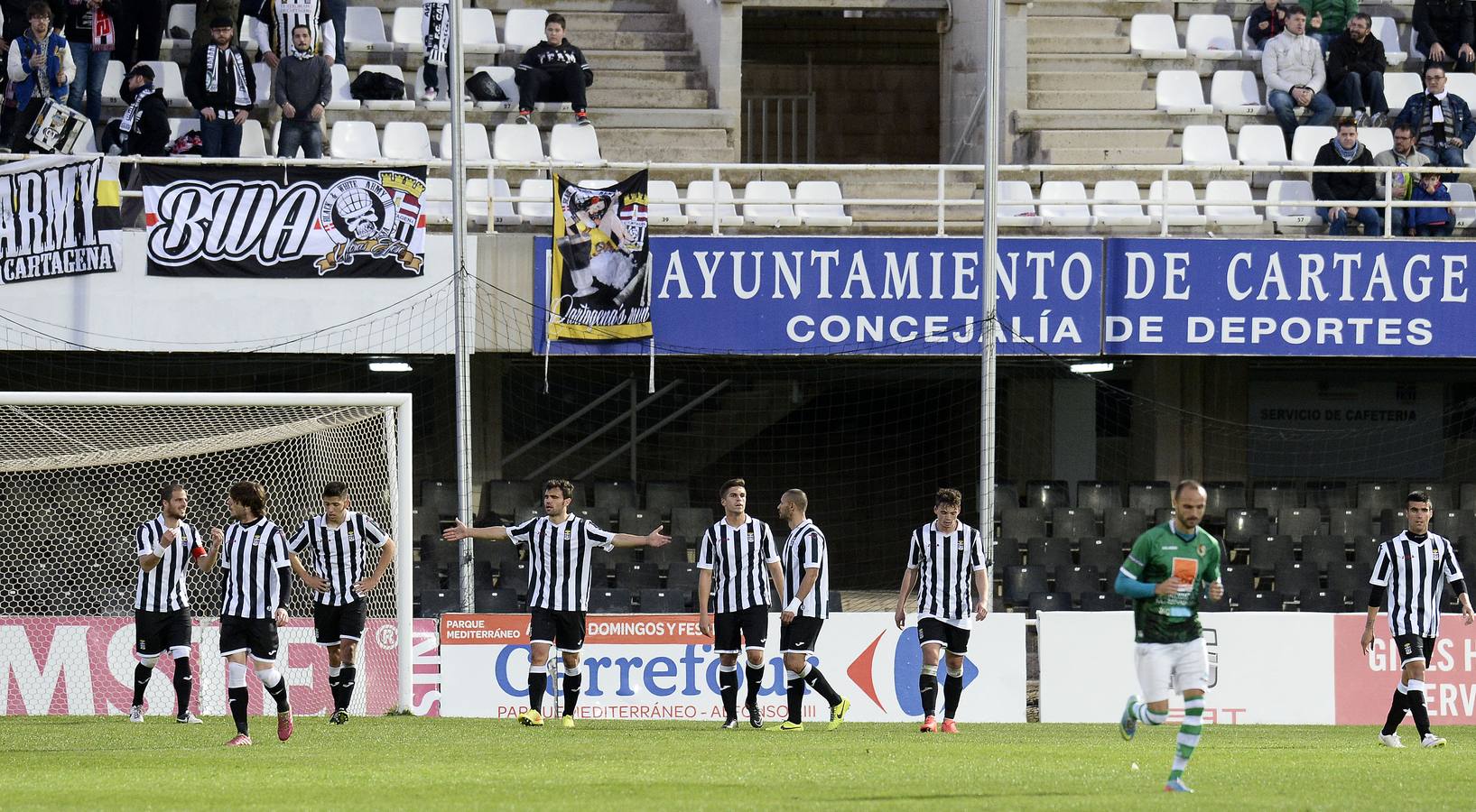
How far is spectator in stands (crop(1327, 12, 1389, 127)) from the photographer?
67.8ft

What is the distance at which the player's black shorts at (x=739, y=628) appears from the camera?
12508 millimetres

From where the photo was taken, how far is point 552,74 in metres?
20.3

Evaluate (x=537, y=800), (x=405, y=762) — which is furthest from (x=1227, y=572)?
(x=537, y=800)

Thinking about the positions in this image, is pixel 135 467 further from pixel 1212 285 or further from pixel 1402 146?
pixel 1402 146

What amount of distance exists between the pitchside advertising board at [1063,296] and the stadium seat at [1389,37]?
16.4 ft

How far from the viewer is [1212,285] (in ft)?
58.9

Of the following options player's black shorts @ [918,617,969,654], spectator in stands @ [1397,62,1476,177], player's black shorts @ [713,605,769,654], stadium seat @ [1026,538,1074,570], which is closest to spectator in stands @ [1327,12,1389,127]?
spectator in stands @ [1397,62,1476,177]

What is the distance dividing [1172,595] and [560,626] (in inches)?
205

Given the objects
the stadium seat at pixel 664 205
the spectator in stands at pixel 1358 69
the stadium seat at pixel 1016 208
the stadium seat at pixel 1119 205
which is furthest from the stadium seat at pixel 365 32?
the spectator in stands at pixel 1358 69

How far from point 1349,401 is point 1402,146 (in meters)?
3.74

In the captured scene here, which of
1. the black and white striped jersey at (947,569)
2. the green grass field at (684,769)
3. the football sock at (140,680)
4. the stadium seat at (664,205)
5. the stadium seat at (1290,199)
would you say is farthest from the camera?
the stadium seat at (1290,199)

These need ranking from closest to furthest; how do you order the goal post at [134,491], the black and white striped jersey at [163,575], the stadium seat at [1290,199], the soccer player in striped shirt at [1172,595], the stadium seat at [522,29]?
the soccer player in striped shirt at [1172,595] → the black and white striped jersey at [163,575] → the goal post at [134,491] → the stadium seat at [1290,199] → the stadium seat at [522,29]

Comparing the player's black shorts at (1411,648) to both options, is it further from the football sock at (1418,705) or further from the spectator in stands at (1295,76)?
the spectator in stands at (1295,76)

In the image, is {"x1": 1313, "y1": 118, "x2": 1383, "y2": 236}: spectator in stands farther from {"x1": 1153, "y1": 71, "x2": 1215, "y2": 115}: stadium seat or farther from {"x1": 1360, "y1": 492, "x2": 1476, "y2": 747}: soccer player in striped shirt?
{"x1": 1360, "y1": 492, "x2": 1476, "y2": 747}: soccer player in striped shirt
